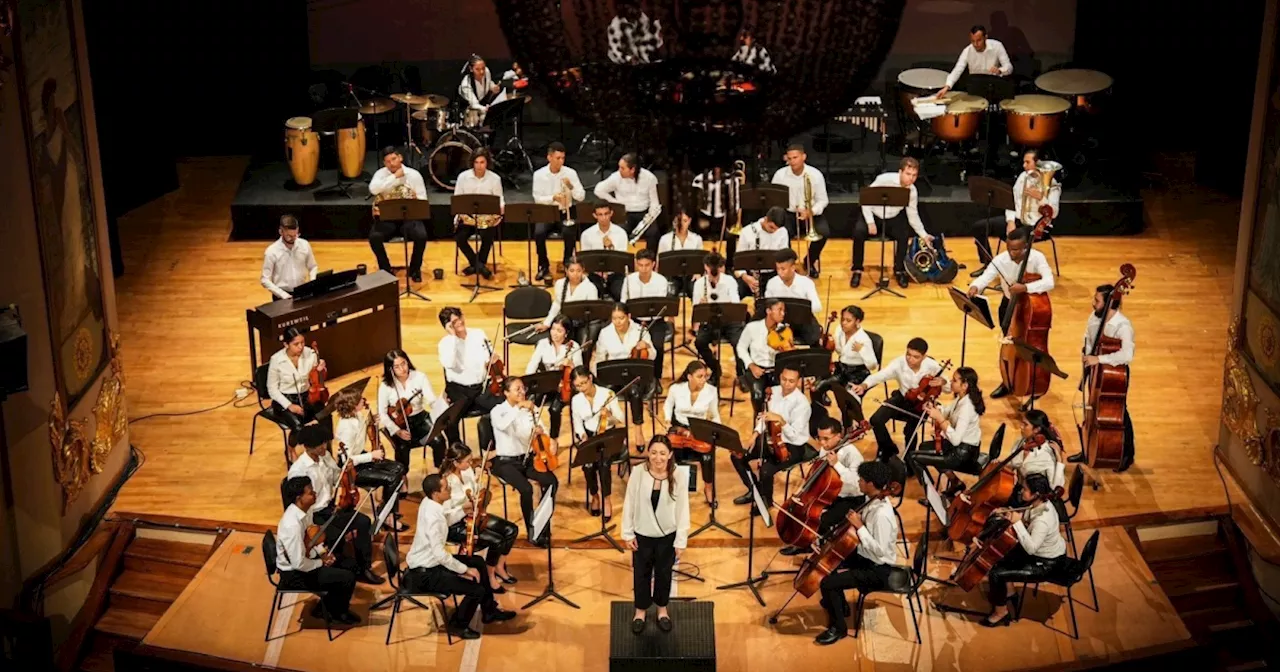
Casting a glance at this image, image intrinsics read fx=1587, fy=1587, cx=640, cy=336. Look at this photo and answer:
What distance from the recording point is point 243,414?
429 inches

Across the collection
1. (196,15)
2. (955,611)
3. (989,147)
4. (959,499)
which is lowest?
(955,611)

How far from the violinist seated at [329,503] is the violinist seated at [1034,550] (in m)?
3.43

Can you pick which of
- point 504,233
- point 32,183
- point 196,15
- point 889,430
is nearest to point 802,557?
point 889,430

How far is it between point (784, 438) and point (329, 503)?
268 cm

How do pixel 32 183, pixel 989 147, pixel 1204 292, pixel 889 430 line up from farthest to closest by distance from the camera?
pixel 989 147 < pixel 1204 292 < pixel 889 430 < pixel 32 183

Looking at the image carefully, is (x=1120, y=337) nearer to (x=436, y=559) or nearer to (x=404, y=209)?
(x=436, y=559)

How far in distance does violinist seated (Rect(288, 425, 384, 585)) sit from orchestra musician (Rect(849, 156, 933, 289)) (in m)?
5.19

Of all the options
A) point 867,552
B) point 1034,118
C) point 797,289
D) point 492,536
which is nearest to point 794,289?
point 797,289

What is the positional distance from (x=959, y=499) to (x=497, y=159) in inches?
264

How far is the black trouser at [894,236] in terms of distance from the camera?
12641 millimetres

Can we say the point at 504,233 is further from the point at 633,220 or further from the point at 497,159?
the point at 633,220

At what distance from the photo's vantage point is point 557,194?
1262 cm

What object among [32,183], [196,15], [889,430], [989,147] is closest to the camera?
[32,183]

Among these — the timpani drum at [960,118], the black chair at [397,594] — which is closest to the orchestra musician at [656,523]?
the black chair at [397,594]
